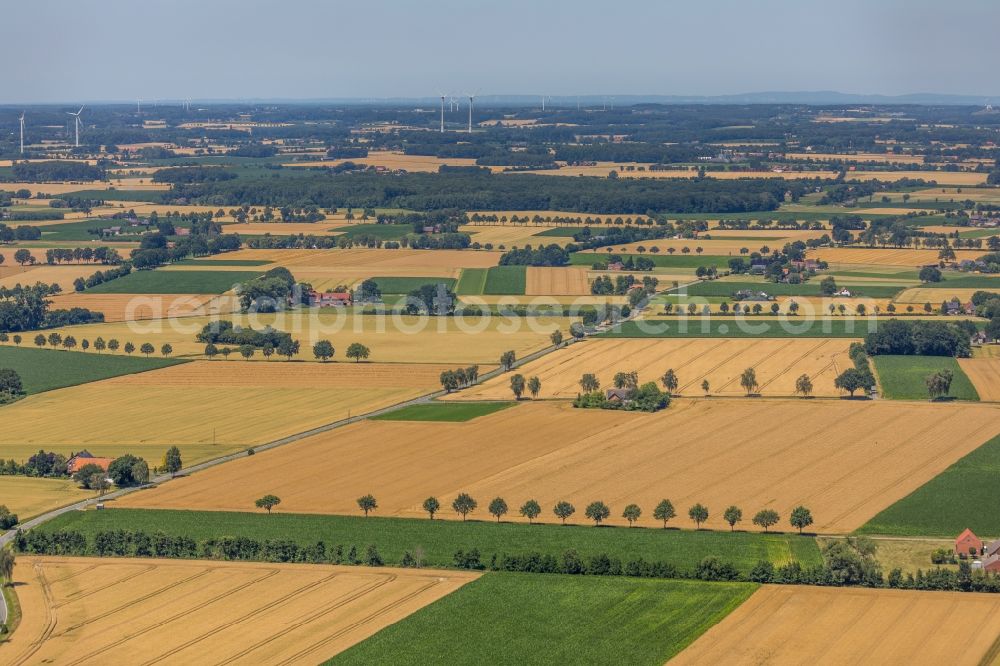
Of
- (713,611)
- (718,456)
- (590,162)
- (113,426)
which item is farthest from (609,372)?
(590,162)

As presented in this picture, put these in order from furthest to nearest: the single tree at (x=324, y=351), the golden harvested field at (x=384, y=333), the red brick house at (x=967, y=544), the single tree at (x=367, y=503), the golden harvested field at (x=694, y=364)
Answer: the golden harvested field at (x=384, y=333), the single tree at (x=324, y=351), the golden harvested field at (x=694, y=364), the single tree at (x=367, y=503), the red brick house at (x=967, y=544)

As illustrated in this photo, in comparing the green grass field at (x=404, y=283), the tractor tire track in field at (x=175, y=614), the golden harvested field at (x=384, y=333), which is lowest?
the tractor tire track in field at (x=175, y=614)

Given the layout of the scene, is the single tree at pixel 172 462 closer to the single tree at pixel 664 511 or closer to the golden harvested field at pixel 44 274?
the single tree at pixel 664 511

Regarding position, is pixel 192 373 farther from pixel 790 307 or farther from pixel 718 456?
pixel 790 307

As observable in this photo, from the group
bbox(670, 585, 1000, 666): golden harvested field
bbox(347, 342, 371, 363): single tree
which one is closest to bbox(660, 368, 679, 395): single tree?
bbox(347, 342, 371, 363): single tree

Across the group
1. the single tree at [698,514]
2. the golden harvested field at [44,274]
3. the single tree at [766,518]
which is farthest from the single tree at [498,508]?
the golden harvested field at [44,274]

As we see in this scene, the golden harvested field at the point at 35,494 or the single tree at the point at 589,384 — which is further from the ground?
the single tree at the point at 589,384

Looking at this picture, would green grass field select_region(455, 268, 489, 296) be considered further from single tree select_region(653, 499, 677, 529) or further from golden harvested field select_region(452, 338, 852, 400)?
Answer: single tree select_region(653, 499, 677, 529)
